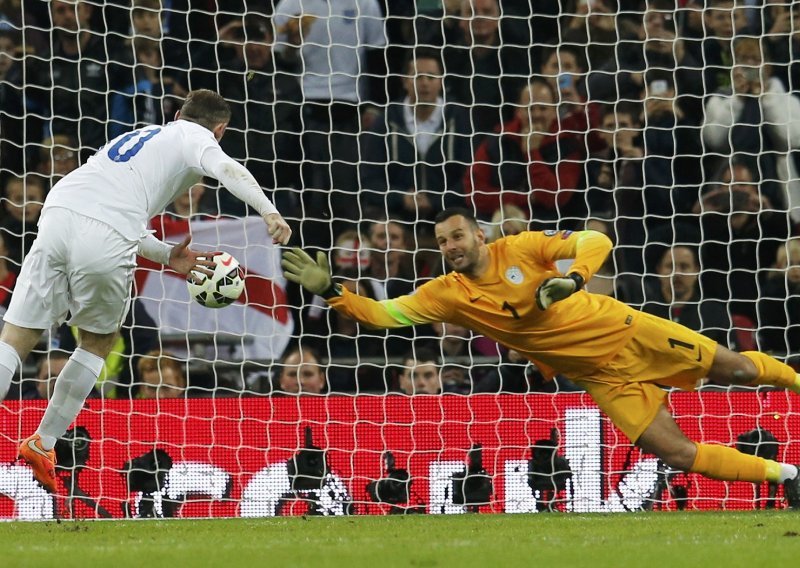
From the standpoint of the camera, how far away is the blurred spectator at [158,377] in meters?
9.15

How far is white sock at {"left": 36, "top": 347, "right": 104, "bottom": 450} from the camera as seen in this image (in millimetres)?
6738

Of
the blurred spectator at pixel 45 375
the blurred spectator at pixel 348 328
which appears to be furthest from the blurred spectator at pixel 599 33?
the blurred spectator at pixel 45 375

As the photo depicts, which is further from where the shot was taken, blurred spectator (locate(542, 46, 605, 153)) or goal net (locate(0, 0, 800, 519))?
blurred spectator (locate(542, 46, 605, 153))

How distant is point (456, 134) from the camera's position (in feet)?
33.5

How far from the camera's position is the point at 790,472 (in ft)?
24.6

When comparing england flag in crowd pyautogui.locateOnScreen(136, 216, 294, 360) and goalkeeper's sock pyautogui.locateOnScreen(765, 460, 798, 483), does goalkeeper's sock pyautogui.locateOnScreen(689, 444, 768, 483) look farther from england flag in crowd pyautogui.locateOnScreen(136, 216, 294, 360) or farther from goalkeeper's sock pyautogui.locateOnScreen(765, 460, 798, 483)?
england flag in crowd pyautogui.locateOnScreen(136, 216, 294, 360)

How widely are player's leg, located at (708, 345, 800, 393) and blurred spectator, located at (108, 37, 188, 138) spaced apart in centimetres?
457

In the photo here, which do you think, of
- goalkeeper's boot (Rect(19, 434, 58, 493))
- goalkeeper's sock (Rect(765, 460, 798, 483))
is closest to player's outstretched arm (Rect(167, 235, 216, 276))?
goalkeeper's boot (Rect(19, 434, 58, 493))

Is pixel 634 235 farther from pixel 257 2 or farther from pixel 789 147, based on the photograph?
pixel 257 2

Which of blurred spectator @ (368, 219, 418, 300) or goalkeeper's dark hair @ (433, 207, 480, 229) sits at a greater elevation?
blurred spectator @ (368, 219, 418, 300)

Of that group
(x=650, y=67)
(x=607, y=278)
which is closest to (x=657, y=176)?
(x=650, y=67)

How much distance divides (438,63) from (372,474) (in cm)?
391

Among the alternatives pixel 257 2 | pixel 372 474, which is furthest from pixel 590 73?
pixel 372 474

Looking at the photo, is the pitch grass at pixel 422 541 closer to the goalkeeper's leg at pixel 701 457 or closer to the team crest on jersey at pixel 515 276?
the goalkeeper's leg at pixel 701 457
